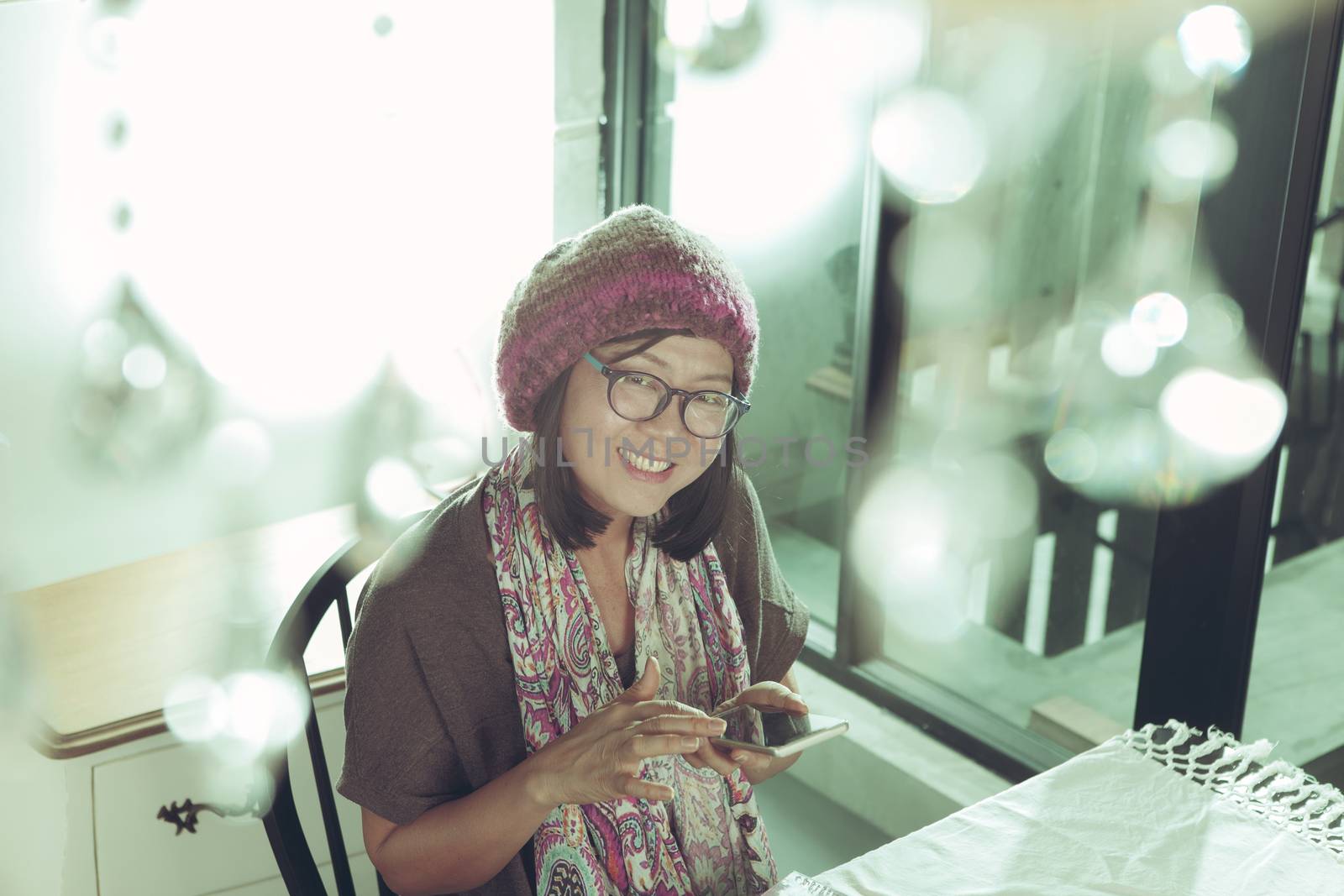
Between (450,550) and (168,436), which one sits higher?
(450,550)

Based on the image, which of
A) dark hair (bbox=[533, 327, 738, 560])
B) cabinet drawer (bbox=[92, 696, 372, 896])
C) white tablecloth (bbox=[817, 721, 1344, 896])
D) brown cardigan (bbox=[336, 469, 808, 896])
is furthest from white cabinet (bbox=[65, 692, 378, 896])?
white tablecloth (bbox=[817, 721, 1344, 896])

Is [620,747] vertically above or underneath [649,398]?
underneath

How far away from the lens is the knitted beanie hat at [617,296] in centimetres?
112

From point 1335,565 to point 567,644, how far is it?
1.07m

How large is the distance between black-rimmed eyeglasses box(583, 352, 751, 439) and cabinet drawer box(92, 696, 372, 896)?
30.9 inches

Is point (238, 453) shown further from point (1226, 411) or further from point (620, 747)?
point (1226, 411)

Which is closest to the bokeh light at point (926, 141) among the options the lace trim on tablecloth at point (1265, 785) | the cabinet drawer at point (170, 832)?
the lace trim on tablecloth at point (1265, 785)

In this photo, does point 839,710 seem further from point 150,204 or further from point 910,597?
point 150,204

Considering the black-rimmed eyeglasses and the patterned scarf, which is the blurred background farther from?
the black-rimmed eyeglasses

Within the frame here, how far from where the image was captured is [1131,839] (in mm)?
1071

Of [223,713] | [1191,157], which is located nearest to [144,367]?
[223,713]

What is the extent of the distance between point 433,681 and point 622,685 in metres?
0.24

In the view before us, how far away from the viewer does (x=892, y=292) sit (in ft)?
6.61

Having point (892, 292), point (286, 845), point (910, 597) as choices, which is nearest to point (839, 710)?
point (910, 597)
